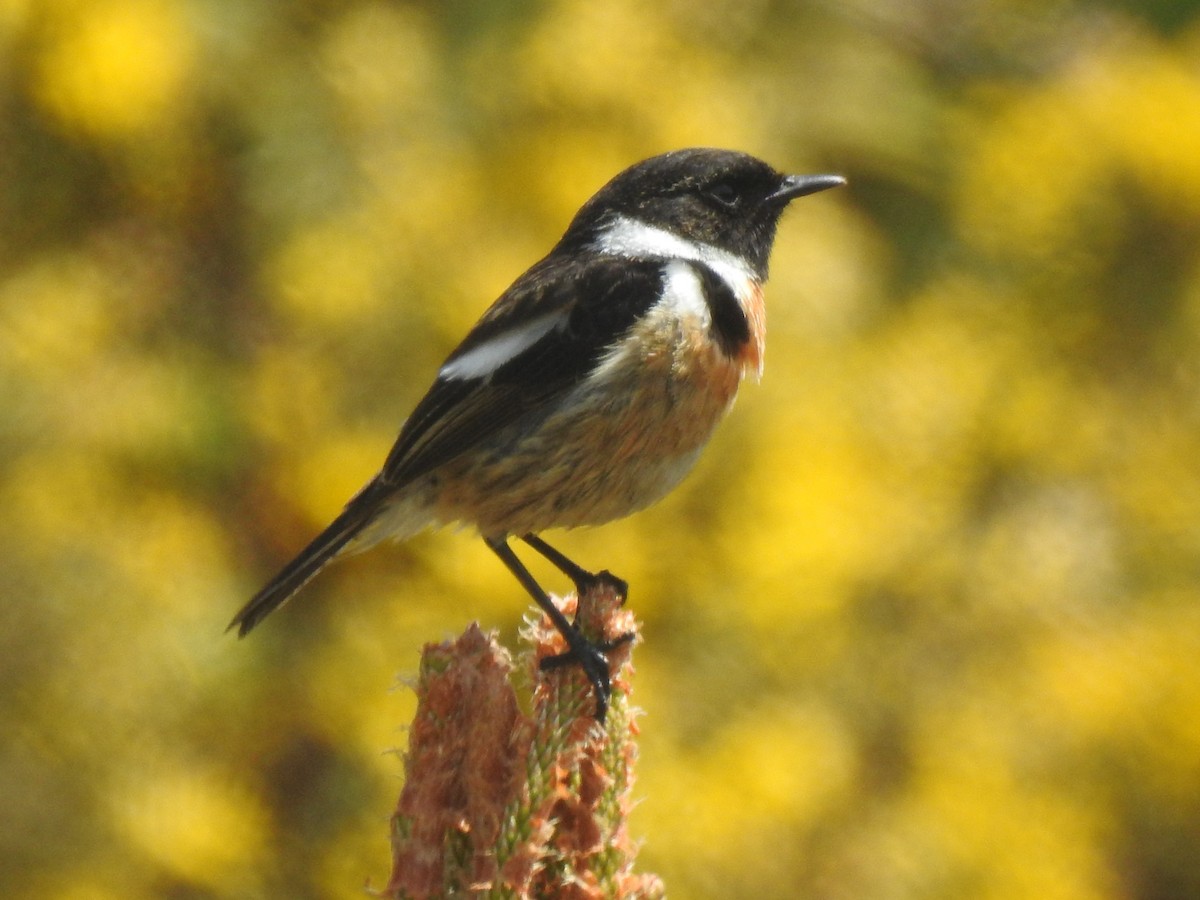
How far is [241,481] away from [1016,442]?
8.80ft

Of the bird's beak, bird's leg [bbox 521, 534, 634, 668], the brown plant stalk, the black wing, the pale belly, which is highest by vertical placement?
the bird's beak

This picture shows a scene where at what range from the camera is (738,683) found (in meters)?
4.82

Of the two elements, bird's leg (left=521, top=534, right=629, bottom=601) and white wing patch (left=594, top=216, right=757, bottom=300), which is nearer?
bird's leg (left=521, top=534, right=629, bottom=601)

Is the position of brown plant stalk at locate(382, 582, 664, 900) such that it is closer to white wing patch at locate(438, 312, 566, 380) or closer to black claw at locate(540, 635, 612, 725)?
black claw at locate(540, 635, 612, 725)

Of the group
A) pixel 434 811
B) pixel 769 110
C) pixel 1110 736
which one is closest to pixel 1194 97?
pixel 769 110

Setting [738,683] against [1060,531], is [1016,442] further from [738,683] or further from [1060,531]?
[738,683]

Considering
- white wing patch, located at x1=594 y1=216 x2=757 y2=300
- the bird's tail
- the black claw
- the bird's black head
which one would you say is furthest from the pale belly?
the black claw

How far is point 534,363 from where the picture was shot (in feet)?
11.6

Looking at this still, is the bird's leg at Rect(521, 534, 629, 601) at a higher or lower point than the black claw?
higher

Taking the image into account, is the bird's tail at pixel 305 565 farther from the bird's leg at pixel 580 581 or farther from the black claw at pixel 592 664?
the black claw at pixel 592 664

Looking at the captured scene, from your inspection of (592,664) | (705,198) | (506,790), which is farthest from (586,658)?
(705,198)

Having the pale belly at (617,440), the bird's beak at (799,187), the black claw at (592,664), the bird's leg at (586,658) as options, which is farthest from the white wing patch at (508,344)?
the black claw at (592,664)

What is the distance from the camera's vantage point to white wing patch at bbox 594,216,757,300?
3.84 m

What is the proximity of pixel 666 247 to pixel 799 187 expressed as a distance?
14.8 inches
